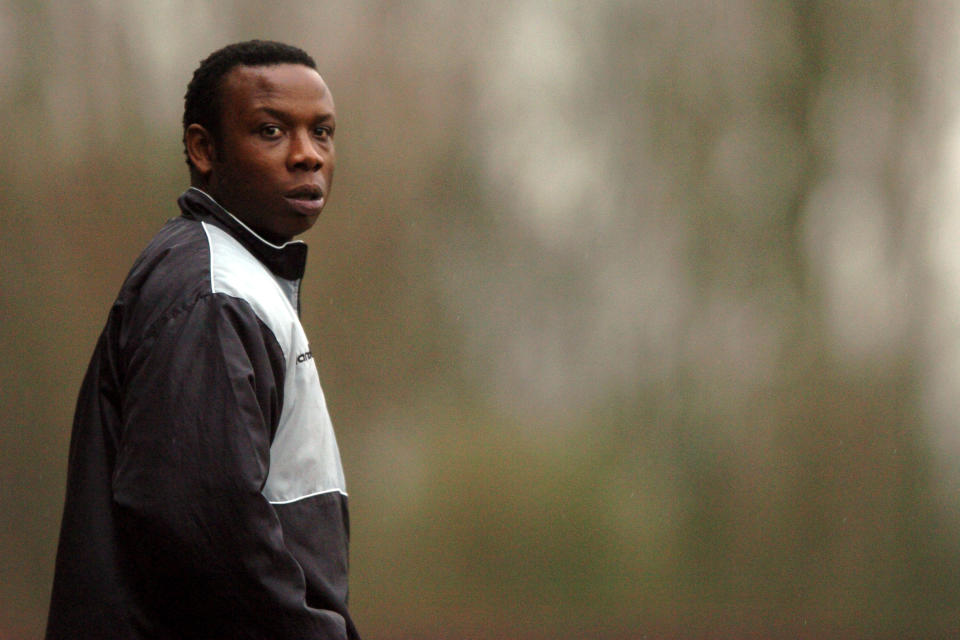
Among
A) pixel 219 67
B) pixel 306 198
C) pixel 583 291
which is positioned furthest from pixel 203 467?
pixel 583 291

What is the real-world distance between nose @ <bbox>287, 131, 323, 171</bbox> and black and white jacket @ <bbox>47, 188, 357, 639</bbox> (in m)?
0.13

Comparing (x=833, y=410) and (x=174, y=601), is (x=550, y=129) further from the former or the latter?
(x=174, y=601)

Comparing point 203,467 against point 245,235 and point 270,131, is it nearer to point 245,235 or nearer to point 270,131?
point 245,235

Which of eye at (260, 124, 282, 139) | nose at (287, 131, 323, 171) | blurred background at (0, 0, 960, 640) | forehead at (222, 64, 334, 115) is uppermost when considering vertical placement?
forehead at (222, 64, 334, 115)

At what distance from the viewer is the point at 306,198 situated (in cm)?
174

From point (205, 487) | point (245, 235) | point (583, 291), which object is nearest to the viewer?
point (205, 487)

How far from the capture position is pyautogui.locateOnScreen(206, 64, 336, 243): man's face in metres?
1.71

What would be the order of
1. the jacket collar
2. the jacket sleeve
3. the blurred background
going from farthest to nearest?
the blurred background, the jacket collar, the jacket sleeve

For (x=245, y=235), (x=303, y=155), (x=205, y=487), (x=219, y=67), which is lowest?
(x=205, y=487)

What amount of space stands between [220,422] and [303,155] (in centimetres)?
49

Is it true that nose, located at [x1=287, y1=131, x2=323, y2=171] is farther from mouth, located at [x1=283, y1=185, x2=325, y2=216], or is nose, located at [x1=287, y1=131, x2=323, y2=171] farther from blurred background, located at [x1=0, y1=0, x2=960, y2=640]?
blurred background, located at [x1=0, y1=0, x2=960, y2=640]

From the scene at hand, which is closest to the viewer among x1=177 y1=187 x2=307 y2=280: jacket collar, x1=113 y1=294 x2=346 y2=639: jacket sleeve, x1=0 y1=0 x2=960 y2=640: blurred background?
x1=113 y1=294 x2=346 y2=639: jacket sleeve

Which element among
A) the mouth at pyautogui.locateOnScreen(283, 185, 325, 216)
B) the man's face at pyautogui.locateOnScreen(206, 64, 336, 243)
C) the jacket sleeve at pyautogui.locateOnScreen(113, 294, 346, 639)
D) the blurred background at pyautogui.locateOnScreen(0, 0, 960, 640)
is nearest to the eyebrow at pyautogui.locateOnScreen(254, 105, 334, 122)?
the man's face at pyautogui.locateOnScreen(206, 64, 336, 243)

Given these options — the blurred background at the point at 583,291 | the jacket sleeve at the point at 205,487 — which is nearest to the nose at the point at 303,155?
the jacket sleeve at the point at 205,487
